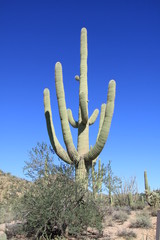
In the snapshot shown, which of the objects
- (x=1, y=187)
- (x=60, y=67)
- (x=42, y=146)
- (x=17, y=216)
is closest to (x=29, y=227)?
(x=17, y=216)

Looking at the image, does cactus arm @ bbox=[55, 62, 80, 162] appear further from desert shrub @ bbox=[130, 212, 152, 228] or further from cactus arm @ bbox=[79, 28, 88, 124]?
desert shrub @ bbox=[130, 212, 152, 228]

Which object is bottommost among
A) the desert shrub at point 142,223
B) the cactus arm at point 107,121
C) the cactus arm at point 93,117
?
the desert shrub at point 142,223

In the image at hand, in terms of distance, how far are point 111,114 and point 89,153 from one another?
5.82 ft

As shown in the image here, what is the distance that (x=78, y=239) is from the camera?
9547mm

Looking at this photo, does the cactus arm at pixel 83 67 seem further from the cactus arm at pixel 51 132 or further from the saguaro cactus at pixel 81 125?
the cactus arm at pixel 51 132

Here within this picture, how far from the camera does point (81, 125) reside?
42.5ft

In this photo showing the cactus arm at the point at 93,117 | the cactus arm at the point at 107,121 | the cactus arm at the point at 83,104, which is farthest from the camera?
the cactus arm at the point at 93,117

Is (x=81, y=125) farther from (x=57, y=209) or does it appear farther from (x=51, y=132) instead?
(x=57, y=209)

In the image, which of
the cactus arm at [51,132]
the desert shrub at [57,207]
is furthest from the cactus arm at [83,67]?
the desert shrub at [57,207]

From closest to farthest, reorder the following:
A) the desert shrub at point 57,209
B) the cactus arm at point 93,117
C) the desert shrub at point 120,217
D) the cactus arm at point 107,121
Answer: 1. the desert shrub at point 57,209
2. the cactus arm at point 107,121
3. the desert shrub at point 120,217
4. the cactus arm at point 93,117

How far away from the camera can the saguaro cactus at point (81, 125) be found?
11250mm

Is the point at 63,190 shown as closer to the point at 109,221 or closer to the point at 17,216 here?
the point at 17,216

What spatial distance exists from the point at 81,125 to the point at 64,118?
106 centimetres

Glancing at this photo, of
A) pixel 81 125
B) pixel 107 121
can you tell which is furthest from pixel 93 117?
pixel 107 121
